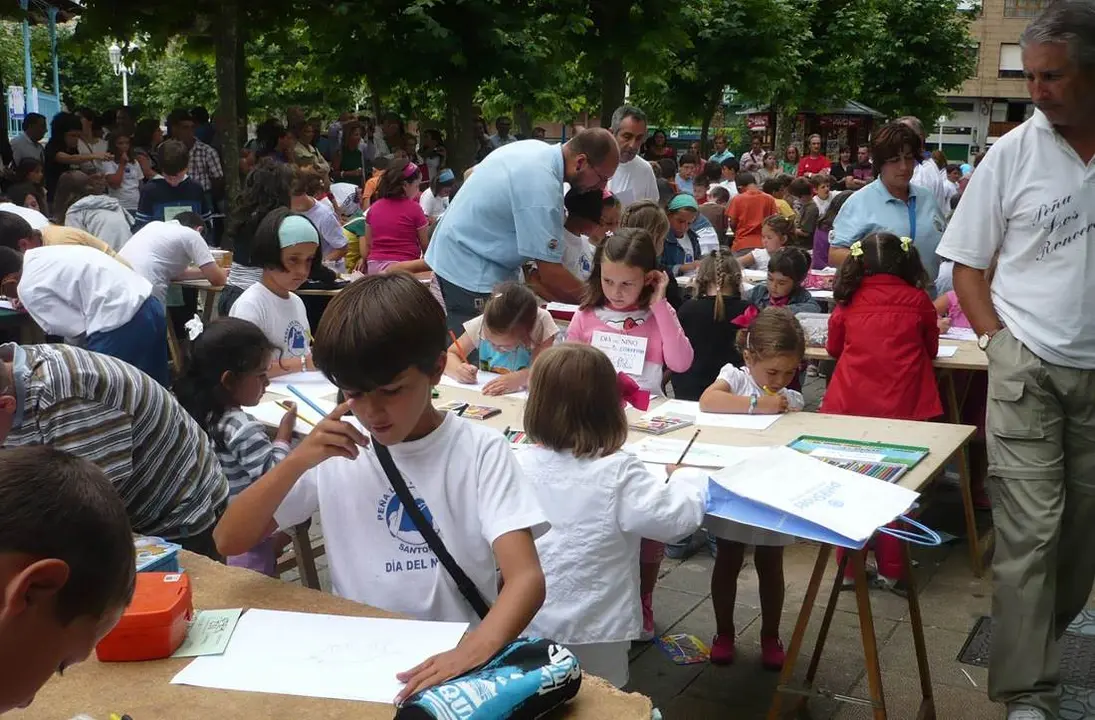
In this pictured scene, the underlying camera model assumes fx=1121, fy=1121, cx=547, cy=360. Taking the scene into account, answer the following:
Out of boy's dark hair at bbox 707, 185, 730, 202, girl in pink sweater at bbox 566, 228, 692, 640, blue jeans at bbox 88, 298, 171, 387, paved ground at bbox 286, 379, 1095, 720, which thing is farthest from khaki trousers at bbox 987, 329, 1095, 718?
boy's dark hair at bbox 707, 185, 730, 202

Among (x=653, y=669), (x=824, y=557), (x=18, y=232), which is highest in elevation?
(x=18, y=232)

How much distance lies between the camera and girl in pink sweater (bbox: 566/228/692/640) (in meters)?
4.44

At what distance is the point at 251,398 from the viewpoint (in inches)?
141

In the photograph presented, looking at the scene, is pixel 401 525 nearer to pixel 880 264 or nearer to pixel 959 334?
pixel 880 264

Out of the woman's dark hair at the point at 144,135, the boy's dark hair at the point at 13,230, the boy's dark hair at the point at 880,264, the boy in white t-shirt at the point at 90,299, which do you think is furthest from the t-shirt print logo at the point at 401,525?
the woman's dark hair at the point at 144,135

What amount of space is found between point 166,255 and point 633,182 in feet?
10.4

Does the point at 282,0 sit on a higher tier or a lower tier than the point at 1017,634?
higher

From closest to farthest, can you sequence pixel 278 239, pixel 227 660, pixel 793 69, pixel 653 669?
pixel 227 660, pixel 653 669, pixel 278 239, pixel 793 69

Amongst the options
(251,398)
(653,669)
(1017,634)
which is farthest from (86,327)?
→ (1017,634)

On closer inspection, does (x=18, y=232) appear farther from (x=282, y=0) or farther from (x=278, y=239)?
(x=282, y=0)

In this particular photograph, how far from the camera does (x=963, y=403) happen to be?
5.66 meters

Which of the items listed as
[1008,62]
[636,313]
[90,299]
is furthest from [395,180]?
[1008,62]

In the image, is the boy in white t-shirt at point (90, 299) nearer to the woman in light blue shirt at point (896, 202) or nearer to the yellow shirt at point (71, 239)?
the yellow shirt at point (71, 239)

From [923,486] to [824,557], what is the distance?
33cm
